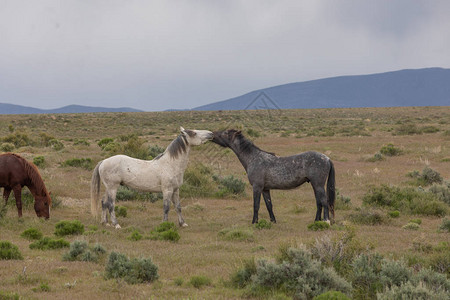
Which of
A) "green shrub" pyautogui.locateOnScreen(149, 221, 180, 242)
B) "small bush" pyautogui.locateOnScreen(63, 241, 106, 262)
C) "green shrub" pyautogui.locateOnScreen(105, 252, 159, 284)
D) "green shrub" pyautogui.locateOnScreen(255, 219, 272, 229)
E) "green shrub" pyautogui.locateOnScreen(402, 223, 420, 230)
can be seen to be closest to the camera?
"green shrub" pyautogui.locateOnScreen(105, 252, 159, 284)

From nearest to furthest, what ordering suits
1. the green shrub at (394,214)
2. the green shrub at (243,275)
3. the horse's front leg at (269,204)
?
the green shrub at (243,275) < the horse's front leg at (269,204) < the green shrub at (394,214)

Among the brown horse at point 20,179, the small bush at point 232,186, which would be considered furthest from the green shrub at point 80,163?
the brown horse at point 20,179

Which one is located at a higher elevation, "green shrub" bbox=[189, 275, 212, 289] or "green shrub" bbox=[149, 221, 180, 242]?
"green shrub" bbox=[189, 275, 212, 289]

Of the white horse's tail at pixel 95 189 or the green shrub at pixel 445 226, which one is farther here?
the white horse's tail at pixel 95 189

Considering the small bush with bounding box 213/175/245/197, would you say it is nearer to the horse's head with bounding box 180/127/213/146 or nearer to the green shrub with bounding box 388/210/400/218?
the horse's head with bounding box 180/127/213/146

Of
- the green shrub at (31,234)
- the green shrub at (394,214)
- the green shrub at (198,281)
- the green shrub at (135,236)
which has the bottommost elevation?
the green shrub at (394,214)

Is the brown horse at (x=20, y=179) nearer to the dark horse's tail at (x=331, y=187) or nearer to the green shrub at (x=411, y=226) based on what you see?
the dark horse's tail at (x=331, y=187)

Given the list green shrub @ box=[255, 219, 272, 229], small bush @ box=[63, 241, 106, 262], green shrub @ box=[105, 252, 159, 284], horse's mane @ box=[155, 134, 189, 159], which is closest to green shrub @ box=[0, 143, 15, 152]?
horse's mane @ box=[155, 134, 189, 159]

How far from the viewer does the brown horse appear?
1071 cm

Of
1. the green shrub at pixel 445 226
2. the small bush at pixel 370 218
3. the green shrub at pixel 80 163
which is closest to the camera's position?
the green shrub at pixel 445 226

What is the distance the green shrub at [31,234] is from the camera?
9266mm

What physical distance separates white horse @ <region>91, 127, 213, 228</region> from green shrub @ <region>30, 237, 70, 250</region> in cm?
198

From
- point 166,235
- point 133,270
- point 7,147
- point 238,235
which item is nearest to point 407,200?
point 238,235

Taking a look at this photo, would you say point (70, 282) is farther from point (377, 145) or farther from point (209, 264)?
point (377, 145)
